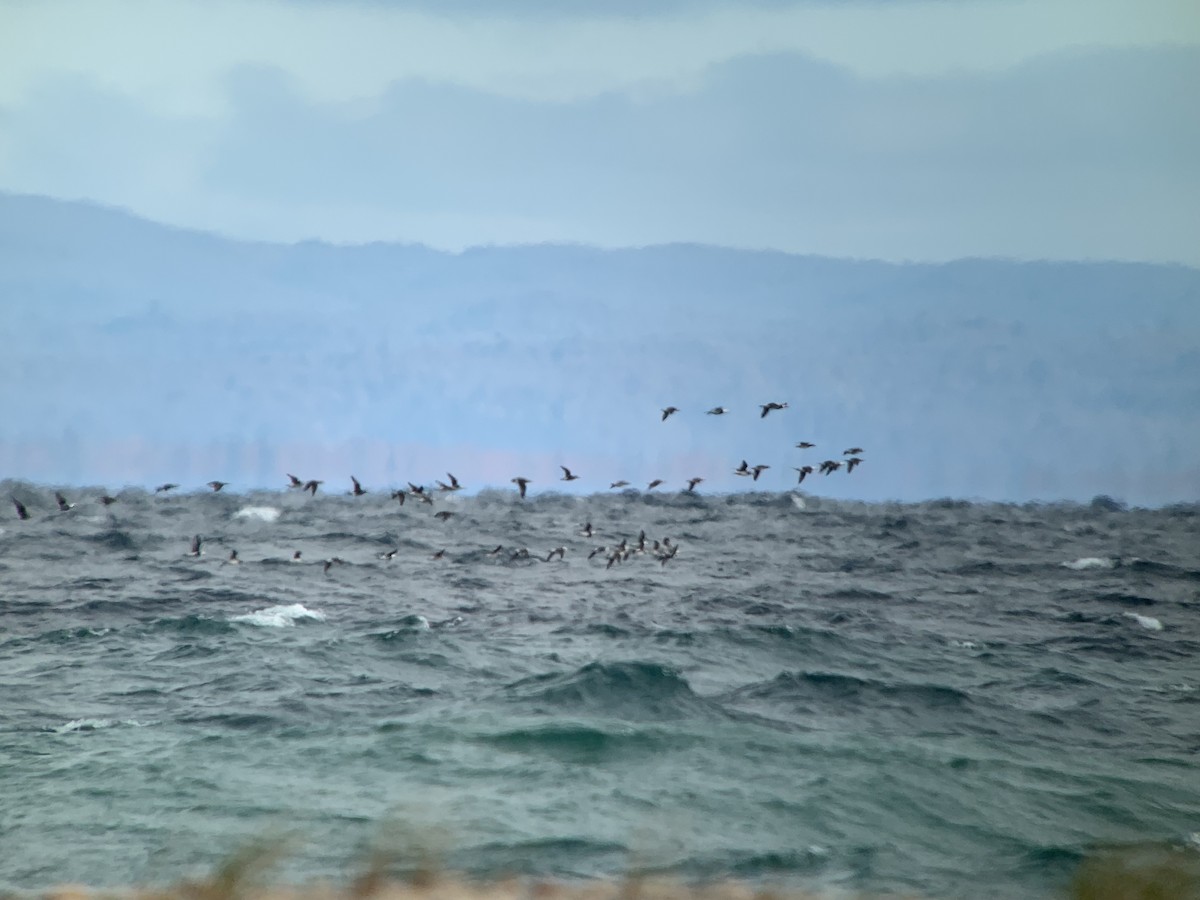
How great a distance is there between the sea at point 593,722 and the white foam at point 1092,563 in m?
1.63

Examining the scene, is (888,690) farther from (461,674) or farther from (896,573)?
(896,573)

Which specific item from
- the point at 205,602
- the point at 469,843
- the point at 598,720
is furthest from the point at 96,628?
the point at 469,843

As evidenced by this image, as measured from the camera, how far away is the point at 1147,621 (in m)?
19.4

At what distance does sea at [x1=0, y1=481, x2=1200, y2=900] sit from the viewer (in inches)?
357

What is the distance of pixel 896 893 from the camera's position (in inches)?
329

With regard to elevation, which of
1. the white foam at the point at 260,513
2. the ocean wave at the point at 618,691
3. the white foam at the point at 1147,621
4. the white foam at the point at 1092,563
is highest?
the white foam at the point at 1092,563

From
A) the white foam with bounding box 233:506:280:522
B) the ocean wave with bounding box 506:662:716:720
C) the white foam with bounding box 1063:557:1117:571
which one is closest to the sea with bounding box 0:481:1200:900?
the ocean wave with bounding box 506:662:716:720

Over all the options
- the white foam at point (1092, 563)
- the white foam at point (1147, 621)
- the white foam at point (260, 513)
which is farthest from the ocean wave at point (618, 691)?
the white foam at point (260, 513)

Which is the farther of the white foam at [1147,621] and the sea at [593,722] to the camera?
the white foam at [1147,621]

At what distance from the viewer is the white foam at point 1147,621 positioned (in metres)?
18.9

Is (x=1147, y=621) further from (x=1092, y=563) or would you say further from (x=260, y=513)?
(x=260, y=513)

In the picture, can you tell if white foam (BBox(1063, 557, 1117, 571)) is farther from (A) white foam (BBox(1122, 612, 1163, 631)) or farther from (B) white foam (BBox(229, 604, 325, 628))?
(B) white foam (BBox(229, 604, 325, 628))

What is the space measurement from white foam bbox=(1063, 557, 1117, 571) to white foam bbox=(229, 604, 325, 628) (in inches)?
673

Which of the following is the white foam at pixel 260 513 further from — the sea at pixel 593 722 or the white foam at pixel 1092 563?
the white foam at pixel 1092 563
